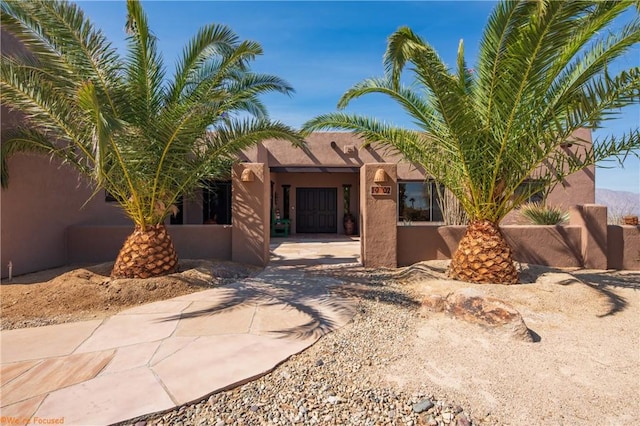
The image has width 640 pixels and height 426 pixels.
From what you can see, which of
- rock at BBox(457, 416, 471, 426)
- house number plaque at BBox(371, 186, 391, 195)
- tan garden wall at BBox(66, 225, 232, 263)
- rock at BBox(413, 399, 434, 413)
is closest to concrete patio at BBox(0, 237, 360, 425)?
rock at BBox(413, 399, 434, 413)

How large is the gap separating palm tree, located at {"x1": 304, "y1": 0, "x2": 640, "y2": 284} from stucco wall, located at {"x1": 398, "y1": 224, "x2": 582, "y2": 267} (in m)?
1.43

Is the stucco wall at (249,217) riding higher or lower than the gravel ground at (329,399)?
higher

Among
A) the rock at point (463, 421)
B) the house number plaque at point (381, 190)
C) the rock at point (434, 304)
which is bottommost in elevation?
the rock at point (463, 421)

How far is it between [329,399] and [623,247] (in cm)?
962

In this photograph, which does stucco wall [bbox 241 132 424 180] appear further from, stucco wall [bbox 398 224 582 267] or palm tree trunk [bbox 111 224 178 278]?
palm tree trunk [bbox 111 224 178 278]

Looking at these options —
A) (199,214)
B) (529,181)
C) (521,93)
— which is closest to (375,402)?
(521,93)

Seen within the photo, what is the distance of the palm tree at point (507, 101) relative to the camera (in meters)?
4.84

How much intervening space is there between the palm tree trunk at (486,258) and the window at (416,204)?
8.63 m

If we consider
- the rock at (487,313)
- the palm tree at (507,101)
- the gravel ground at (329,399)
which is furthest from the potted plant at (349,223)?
the gravel ground at (329,399)

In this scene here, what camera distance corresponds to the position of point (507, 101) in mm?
5371

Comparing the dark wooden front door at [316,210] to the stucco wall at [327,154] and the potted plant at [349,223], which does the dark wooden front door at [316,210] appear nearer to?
the potted plant at [349,223]

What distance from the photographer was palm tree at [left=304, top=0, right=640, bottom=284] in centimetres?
484

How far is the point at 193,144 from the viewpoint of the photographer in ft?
20.7

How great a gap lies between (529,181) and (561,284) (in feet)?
6.72
